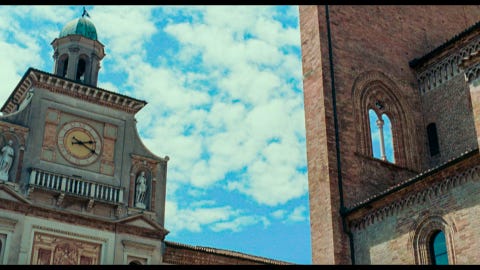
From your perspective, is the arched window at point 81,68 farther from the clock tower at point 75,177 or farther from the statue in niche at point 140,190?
the statue in niche at point 140,190

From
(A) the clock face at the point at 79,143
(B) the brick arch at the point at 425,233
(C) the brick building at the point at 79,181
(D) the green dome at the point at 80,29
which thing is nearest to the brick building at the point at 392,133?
(B) the brick arch at the point at 425,233

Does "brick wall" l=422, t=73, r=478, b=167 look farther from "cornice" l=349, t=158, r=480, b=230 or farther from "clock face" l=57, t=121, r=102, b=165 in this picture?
"clock face" l=57, t=121, r=102, b=165

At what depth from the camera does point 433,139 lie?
18281mm

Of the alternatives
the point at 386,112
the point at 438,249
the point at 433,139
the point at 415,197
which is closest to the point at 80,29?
the point at 386,112

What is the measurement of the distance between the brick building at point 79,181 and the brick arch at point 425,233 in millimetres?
7267

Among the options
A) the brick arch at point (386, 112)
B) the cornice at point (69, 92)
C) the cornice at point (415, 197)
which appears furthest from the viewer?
the cornice at point (69, 92)

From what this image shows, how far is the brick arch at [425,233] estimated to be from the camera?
13586mm

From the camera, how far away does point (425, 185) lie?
1417cm

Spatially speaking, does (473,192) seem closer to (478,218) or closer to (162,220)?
(478,218)

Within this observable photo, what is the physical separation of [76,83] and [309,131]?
7.29 meters

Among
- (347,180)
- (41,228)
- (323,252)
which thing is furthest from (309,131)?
(41,228)

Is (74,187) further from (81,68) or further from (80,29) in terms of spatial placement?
(80,29)

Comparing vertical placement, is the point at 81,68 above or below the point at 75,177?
above

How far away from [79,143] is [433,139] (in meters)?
9.80
